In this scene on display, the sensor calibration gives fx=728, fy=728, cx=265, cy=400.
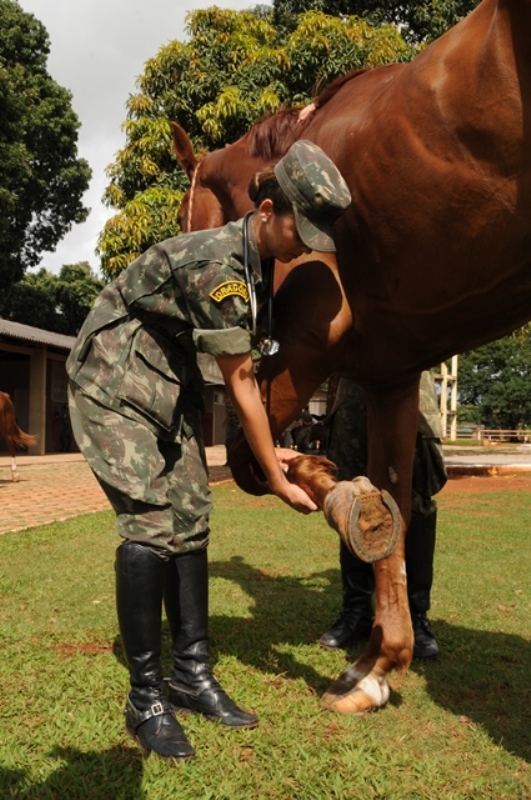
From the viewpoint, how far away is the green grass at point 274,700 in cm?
207

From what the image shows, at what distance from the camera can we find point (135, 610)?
238 cm

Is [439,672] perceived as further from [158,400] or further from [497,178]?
[497,178]

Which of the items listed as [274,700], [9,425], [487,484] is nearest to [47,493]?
[9,425]

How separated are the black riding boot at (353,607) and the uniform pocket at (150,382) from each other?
1.35 meters

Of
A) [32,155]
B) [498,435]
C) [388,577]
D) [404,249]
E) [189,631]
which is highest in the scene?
[32,155]

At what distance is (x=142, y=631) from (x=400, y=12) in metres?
13.6

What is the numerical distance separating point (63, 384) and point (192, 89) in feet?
45.7

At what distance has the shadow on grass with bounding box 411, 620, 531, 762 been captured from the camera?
2.44 meters

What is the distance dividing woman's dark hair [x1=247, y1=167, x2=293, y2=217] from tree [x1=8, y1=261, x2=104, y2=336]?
28605 millimetres

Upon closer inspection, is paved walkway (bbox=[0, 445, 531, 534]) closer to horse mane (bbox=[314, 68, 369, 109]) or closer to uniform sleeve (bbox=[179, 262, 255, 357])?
uniform sleeve (bbox=[179, 262, 255, 357])

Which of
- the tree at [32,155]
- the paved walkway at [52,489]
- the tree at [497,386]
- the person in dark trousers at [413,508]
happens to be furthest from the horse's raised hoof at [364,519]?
the tree at [497,386]

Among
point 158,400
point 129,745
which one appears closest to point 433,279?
point 158,400

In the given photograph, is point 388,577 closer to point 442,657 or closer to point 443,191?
point 442,657

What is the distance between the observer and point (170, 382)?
2.46 meters
